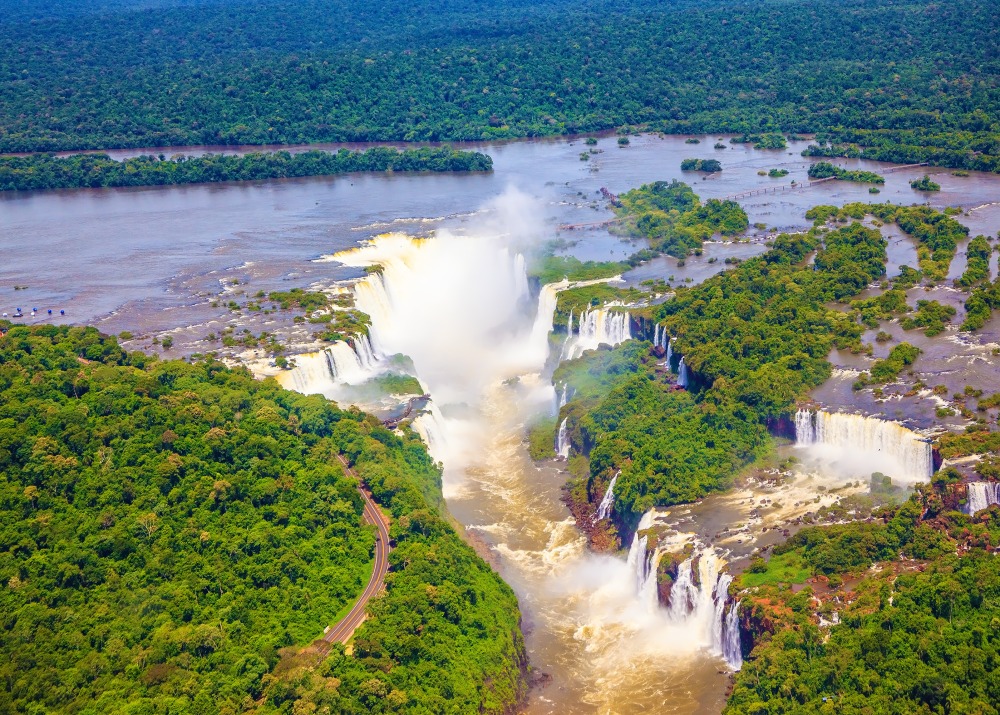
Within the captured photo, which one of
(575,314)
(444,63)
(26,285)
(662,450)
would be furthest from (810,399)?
(444,63)

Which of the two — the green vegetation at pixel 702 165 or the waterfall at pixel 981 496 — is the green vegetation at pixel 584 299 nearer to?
the waterfall at pixel 981 496

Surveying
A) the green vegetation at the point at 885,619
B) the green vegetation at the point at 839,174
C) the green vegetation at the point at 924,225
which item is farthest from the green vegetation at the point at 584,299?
the green vegetation at the point at 839,174

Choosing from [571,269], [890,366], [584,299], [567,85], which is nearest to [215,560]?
[890,366]

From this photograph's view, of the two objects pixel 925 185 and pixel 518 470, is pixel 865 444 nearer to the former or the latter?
pixel 518 470

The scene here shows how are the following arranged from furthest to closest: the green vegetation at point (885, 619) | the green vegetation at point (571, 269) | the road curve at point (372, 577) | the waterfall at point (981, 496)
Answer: the green vegetation at point (571, 269)
the waterfall at point (981, 496)
the road curve at point (372, 577)
the green vegetation at point (885, 619)

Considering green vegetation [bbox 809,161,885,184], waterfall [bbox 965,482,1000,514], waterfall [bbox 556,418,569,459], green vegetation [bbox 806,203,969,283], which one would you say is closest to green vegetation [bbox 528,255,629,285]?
green vegetation [bbox 806,203,969,283]

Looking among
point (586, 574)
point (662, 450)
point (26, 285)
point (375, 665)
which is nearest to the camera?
point (375, 665)

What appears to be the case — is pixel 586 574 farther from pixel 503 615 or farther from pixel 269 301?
pixel 269 301
